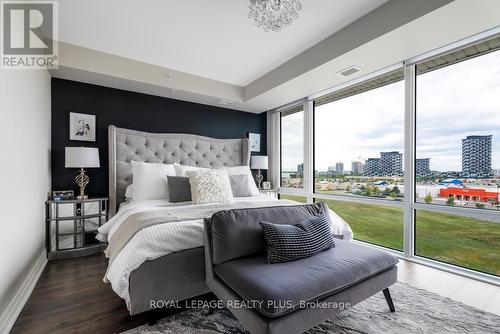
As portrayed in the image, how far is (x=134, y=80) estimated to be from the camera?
124 inches

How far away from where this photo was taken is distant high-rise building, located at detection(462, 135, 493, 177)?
2.33m

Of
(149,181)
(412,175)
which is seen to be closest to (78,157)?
(149,181)

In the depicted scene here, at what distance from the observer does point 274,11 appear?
187cm

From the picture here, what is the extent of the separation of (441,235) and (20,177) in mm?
4274

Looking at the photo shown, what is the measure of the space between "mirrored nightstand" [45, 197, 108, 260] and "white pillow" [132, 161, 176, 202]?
48 cm

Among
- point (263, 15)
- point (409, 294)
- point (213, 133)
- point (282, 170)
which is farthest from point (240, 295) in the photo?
point (282, 170)

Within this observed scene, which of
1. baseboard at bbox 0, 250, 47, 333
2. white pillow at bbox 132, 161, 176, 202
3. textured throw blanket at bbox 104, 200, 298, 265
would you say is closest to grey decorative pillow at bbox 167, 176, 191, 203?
white pillow at bbox 132, 161, 176, 202

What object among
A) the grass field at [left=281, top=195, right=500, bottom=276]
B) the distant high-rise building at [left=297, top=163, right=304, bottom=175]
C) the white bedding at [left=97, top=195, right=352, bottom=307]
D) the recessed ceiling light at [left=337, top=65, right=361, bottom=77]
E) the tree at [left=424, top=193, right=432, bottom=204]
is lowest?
the grass field at [left=281, top=195, right=500, bottom=276]

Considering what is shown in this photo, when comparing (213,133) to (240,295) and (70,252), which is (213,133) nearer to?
(70,252)

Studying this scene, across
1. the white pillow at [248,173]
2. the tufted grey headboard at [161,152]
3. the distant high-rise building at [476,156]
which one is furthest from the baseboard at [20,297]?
the distant high-rise building at [476,156]

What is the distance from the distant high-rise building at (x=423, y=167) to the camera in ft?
9.03

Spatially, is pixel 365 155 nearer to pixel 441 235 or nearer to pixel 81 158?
pixel 441 235

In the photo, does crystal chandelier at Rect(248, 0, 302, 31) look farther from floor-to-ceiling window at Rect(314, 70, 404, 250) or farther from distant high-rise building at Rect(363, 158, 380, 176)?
distant high-rise building at Rect(363, 158, 380, 176)

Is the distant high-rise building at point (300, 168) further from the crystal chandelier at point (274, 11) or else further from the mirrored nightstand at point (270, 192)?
the crystal chandelier at point (274, 11)
